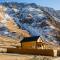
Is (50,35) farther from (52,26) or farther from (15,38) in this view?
(15,38)

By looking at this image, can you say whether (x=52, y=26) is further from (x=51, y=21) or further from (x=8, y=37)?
(x=8, y=37)

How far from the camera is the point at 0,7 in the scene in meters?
66.4

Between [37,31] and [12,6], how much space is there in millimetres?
12814

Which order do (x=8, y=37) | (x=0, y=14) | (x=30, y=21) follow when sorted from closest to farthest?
(x=8, y=37), (x=0, y=14), (x=30, y=21)

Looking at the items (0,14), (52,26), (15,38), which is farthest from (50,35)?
(0,14)

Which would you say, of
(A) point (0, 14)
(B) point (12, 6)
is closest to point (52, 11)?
(B) point (12, 6)

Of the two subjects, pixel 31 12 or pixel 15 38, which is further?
pixel 31 12

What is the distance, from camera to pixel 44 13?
237 feet

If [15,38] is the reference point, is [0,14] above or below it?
above

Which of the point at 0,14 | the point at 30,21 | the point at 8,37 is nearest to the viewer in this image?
the point at 8,37

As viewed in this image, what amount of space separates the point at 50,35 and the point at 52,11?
9.77 meters

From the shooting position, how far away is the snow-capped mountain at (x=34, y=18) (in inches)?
2564

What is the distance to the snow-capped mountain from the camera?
65125 mm

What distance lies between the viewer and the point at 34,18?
70.2m
